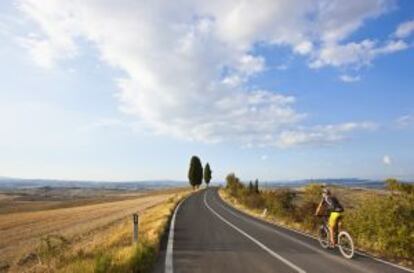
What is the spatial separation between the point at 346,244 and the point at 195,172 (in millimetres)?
99282

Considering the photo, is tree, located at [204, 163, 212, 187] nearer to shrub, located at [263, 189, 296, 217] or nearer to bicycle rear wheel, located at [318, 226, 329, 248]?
shrub, located at [263, 189, 296, 217]

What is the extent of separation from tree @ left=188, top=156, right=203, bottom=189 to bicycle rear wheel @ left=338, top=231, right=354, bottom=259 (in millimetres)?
98599

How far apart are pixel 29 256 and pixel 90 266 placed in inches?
621

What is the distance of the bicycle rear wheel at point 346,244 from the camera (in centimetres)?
1308

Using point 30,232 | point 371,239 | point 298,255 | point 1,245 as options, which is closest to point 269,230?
point 371,239

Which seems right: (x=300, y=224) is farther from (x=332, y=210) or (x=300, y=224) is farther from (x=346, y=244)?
(x=346, y=244)

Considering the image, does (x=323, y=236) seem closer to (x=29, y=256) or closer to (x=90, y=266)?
(x=90, y=266)

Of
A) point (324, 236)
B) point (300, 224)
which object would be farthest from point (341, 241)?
point (300, 224)

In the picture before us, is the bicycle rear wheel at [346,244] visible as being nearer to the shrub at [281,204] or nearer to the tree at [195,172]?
the shrub at [281,204]

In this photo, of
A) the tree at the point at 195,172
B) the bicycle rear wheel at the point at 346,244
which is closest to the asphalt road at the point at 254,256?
the bicycle rear wheel at the point at 346,244

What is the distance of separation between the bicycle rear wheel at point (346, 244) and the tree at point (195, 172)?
98.6 m

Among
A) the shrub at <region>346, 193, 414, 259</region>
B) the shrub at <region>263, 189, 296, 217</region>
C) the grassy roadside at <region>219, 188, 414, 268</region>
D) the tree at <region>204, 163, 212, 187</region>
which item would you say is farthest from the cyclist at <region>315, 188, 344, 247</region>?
the tree at <region>204, 163, 212, 187</region>

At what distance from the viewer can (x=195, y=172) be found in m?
113

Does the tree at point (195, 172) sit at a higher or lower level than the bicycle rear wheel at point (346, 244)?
higher
